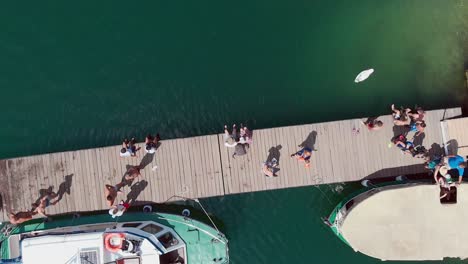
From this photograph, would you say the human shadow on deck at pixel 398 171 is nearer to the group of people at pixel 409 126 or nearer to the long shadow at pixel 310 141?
the group of people at pixel 409 126

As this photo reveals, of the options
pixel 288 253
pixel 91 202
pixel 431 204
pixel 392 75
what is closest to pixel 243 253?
pixel 288 253

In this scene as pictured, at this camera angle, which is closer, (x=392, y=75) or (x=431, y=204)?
(x=431, y=204)

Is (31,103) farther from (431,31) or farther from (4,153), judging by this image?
(431,31)

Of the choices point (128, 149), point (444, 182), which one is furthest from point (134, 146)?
point (444, 182)

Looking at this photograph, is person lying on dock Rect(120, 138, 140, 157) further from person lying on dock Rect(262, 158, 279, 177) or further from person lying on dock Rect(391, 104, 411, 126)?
person lying on dock Rect(391, 104, 411, 126)

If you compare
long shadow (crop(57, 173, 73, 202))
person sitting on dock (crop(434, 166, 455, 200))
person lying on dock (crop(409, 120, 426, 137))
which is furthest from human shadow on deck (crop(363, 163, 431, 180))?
long shadow (crop(57, 173, 73, 202))

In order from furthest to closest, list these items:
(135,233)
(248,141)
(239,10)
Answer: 1. (239,10)
2. (248,141)
3. (135,233)
